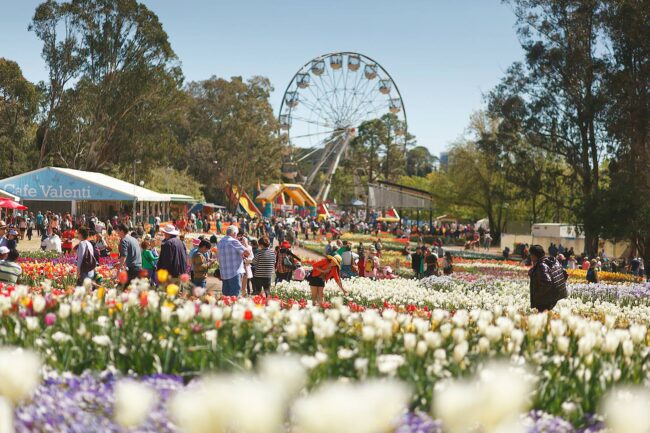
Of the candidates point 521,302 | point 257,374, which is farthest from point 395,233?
point 257,374

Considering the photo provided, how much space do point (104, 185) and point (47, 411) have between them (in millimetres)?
34238

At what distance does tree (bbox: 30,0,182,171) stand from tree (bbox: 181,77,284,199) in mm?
13393

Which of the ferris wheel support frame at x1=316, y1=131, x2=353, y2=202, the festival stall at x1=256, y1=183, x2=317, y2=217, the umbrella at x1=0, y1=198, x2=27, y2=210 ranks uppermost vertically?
the ferris wheel support frame at x1=316, y1=131, x2=353, y2=202

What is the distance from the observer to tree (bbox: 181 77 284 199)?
71.1 metres

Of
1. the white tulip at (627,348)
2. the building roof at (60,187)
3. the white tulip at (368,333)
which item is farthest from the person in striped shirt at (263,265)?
the building roof at (60,187)

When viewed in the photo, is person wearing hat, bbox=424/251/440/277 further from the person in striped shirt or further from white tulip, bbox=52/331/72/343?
white tulip, bbox=52/331/72/343

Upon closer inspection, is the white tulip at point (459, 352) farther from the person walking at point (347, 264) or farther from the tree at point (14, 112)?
the tree at point (14, 112)

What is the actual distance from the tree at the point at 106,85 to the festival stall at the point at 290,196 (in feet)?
48.2

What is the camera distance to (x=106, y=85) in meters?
49.5

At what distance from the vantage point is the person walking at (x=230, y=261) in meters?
12.6

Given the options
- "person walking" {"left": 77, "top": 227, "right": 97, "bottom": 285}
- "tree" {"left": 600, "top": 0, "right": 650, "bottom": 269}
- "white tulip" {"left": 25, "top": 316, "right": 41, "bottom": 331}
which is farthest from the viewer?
"tree" {"left": 600, "top": 0, "right": 650, "bottom": 269}

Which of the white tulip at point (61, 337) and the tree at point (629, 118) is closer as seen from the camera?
the white tulip at point (61, 337)

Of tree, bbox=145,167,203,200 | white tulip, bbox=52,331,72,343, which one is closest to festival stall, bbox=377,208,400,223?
tree, bbox=145,167,203,200

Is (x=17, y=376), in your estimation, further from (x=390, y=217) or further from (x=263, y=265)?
(x=390, y=217)
